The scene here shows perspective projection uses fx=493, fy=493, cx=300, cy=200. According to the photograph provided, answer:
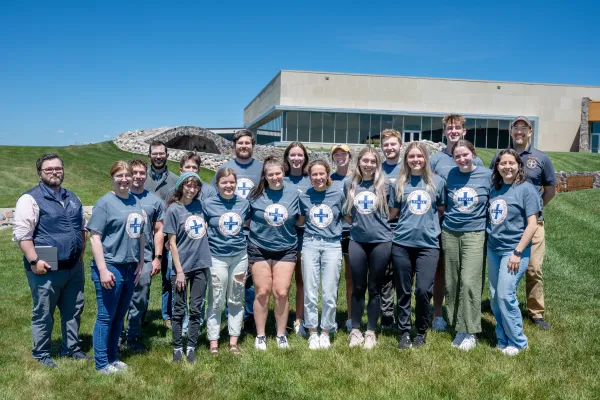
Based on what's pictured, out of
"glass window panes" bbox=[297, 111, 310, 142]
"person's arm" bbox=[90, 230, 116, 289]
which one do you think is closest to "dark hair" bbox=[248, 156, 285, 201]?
"person's arm" bbox=[90, 230, 116, 289]

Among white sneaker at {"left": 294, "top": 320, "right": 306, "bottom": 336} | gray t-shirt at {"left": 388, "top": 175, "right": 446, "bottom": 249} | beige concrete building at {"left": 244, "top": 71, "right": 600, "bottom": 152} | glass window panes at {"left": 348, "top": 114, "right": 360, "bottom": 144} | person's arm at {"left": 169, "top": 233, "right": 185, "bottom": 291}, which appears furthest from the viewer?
beige concrete building at {"left": 244, "top": 71, "right": 600, "bottom": 152}

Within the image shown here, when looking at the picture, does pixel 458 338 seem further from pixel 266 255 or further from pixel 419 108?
pixel 419 108

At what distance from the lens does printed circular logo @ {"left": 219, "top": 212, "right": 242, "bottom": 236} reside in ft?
15.6

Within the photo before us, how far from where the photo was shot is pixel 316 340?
501 centimetres

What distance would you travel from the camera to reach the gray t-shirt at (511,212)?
15.3 ft

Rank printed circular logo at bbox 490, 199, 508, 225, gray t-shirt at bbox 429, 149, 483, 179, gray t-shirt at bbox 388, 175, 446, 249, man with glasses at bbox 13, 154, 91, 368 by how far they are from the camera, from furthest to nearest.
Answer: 1. gray t-shirt at bbox 429, 149, 483, 179
2. gray t-shirt at bbox 388, 175, 446, 249
3. printed circular logo at bbox 490, 199, 508, 225
4. man with glasses at bbox 13, 154, 91, 368

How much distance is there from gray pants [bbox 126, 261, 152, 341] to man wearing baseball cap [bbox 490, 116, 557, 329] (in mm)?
4230

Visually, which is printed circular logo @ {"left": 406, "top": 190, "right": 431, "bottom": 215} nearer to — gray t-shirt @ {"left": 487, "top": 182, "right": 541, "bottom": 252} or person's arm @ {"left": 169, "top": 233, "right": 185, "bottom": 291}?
gray t-shirt @ {"left": 487, "top": 182, "right": 541, "bottom": 252}

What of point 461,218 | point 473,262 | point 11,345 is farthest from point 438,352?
point 11,345

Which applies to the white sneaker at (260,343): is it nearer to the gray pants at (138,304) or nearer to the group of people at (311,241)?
the group of people at (311,241)

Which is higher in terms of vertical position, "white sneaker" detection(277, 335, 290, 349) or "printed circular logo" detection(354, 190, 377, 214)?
"printed circular logo" detection(354, 190, 377, 214)

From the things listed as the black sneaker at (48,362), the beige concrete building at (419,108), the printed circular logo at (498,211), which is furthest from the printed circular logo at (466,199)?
the beige concrete building at (419,108)

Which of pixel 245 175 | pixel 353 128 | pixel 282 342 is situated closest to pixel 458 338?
pixel 282 342

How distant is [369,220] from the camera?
485cm
